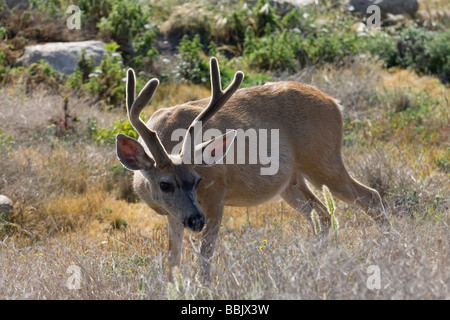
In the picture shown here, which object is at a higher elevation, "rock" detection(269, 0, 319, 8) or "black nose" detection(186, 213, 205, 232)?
"black nose" detection(186, 213, 205, 232)

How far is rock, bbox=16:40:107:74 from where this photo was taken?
1402cm

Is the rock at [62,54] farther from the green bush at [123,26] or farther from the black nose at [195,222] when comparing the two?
the black nose at [195,222]

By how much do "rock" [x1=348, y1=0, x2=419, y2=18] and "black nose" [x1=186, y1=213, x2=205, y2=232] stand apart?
15726 millimetres

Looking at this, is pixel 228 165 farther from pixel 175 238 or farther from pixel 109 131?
pixel 109 131

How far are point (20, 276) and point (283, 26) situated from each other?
13.5 m

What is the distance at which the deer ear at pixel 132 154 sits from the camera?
5.93 meters

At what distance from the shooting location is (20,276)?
221 inches

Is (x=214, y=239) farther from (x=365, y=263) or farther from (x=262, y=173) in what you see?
(x=365, y=263)

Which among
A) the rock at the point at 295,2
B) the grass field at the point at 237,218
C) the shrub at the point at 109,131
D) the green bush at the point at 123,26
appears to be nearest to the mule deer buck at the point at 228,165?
the grass field at the point at 237,218

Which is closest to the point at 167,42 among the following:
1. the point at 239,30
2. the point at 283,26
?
the point at 239,30

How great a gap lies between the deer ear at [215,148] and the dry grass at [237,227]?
0.63 meters

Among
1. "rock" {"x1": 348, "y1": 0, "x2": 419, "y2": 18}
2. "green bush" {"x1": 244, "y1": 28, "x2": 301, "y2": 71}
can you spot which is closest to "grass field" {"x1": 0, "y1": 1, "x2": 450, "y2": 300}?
"green bush" {"x1": 244, "y1": 28, "x2": 301, "y2": 71}

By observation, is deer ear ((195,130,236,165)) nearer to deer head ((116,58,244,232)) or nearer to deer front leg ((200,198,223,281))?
deer head ((116,58,244,232))

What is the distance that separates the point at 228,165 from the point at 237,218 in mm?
2407
